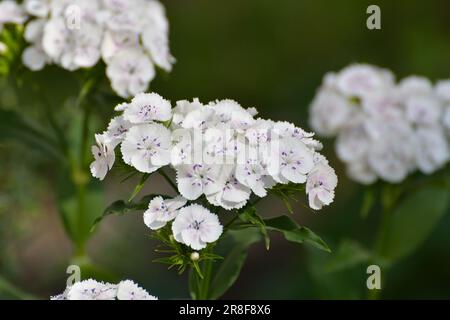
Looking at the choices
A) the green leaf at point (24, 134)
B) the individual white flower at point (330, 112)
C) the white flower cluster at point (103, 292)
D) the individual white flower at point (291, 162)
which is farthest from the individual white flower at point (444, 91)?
the white flower cluster at point (103, 292)

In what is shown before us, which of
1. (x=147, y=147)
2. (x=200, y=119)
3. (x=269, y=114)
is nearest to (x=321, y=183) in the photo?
(x=200, y=119)

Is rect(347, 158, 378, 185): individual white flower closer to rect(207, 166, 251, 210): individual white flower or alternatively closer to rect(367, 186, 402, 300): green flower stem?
rect(367, 186, 402, 300): green flower stem

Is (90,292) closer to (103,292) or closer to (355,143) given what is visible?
(103,292)

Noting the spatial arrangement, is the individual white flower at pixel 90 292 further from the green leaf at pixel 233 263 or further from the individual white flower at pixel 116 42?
the individual white flower at pixel 116 42
